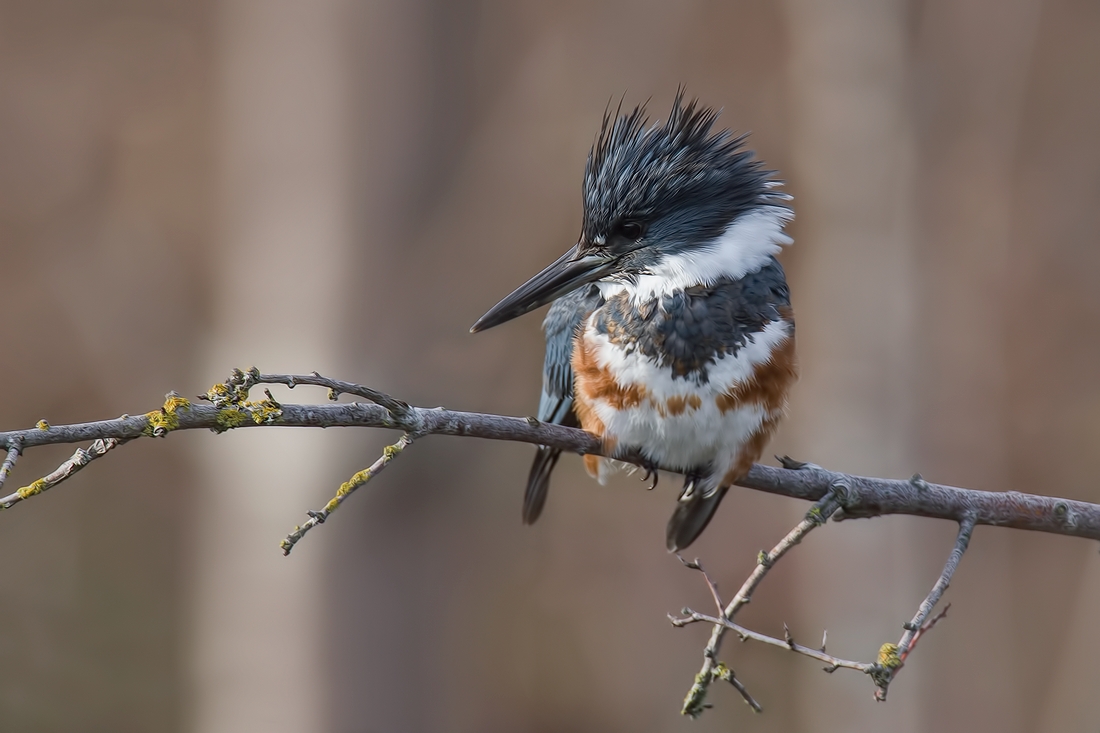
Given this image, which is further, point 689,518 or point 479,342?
point 479,342

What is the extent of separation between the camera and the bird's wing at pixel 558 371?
2191 mm

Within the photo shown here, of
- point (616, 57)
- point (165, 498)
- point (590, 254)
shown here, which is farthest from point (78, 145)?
point (590, 254)

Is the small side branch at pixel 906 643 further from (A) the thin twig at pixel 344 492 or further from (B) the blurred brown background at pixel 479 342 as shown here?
(B) the blurred brown background at pixel 479 342

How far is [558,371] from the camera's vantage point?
2.27 meters

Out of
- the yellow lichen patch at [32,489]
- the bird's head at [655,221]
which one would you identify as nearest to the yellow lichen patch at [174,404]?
the yellow lichen patch at [32,489]

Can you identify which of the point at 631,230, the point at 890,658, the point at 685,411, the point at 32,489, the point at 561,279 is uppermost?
the point at 631,230

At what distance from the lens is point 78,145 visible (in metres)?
5.60

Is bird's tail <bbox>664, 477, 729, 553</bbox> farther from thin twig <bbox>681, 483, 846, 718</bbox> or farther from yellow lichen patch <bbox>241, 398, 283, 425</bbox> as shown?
yellow lichen patch <bbox>241, 398, 283, 425</bbox>

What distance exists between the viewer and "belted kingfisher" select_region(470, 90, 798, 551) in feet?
6.31

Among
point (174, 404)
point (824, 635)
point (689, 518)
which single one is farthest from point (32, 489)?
point (689, 518)

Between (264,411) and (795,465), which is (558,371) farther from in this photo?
(264,411)

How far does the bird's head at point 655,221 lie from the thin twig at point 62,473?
1.03 meters

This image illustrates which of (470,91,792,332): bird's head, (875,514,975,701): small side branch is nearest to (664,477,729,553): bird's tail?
(470,91,792,332): bird's head

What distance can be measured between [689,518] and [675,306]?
672mm
